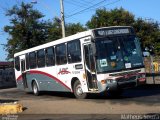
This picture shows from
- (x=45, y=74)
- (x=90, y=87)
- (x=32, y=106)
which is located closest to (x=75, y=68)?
(x=90, y=87)

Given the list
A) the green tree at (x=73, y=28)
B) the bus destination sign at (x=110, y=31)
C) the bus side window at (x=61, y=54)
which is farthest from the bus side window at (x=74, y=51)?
the green tree at (x=73, y=28)

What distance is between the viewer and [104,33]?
18938 mm

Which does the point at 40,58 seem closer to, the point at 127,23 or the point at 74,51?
the point at 74,51

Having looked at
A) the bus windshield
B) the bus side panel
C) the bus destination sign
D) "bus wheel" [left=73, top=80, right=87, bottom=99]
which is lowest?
"bus wheel" [left=73, top=80, right=87, bottom=99]

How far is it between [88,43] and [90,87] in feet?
6.64

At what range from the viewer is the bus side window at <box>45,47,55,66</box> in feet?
76.4

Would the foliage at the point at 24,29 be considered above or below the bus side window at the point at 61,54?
above

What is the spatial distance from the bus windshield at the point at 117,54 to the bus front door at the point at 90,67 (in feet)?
1.50

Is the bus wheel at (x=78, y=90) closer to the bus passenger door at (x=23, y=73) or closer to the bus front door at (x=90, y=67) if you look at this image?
the bus front door at (x=90, y=67)

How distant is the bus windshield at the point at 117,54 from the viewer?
18.4m

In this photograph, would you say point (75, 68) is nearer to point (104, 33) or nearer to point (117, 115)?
point (104, 33)

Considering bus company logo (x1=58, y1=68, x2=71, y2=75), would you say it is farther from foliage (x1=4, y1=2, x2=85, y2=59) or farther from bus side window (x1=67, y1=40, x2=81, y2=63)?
foliage (x1=4, y1=2, x2=85, y2=59)

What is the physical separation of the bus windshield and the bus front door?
0.46 metres

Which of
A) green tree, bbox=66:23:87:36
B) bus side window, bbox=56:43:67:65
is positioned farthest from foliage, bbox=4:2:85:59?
bus side window, bbox=56:43:67:65
